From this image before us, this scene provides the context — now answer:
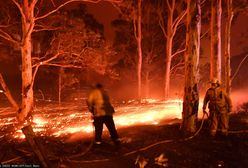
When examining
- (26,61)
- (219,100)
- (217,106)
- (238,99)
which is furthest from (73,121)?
(238,99)

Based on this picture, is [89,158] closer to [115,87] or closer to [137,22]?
[137,22]

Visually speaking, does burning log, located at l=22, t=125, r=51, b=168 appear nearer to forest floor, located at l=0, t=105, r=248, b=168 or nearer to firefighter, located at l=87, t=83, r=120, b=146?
forest floor, located at l=0, t=105, r=248, b=168

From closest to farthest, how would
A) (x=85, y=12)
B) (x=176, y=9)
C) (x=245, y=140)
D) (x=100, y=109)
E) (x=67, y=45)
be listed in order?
(x=100, y=109), (x=245, y=140), (x=67, y=45), (x=85, y=12), (x=176, y=9)

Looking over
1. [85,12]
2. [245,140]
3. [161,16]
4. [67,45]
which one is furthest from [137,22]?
[245,140]

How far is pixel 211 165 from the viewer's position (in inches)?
371

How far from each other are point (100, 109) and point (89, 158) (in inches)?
62.1

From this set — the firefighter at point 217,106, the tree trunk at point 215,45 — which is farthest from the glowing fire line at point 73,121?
the firefighter at point 217,106

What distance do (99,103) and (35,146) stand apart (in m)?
2.82

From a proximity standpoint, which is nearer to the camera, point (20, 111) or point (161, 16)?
point (20, 111)

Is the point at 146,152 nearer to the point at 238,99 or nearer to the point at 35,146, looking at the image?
the point at 35,146

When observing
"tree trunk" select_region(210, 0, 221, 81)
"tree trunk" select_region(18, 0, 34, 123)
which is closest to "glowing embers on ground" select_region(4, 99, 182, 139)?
"tree trunk" select_region(18, 0, 34, 123)

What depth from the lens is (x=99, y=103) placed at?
410 inches

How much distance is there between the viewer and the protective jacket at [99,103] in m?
10.4

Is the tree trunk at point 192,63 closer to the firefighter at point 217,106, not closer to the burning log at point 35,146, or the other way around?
the firefighter at point 217,106
